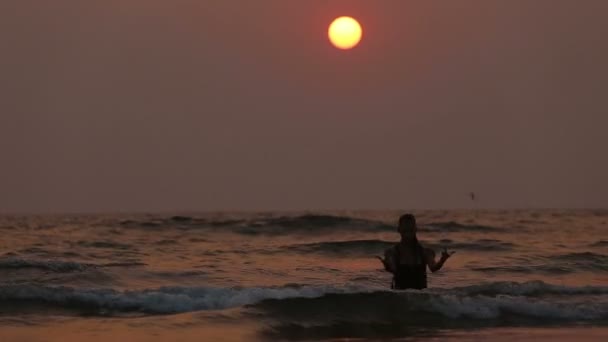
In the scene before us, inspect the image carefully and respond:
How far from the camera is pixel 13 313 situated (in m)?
15.0

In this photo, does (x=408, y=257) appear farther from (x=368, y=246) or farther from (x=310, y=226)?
(x=310, y=226)

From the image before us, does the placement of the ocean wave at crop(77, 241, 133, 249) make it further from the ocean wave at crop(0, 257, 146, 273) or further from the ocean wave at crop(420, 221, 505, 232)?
the ocean wave at crop(420, 221, 505, 232)

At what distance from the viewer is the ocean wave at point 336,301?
48.1ft

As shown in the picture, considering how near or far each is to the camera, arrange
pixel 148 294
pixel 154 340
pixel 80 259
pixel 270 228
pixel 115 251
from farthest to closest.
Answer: pixel 270 228 → pixel 115 251 → pixel 80 259 → pixel 148 294 → pixel 154 340

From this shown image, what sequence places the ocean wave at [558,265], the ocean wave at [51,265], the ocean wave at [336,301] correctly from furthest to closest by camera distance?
1. the ocean wave at [558,265]
2. the ocean wave at [51,265]
3. the ocean wave at [336,301]

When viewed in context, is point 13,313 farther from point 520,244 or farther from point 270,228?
point 270,228

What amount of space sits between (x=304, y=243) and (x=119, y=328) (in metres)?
18.4

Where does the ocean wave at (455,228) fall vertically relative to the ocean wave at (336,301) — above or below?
above

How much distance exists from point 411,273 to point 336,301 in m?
1.95

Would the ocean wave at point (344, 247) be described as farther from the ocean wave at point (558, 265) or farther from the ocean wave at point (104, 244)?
the ocean wave at point (558, 265)

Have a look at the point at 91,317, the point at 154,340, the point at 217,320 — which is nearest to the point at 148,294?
the point at 91,317

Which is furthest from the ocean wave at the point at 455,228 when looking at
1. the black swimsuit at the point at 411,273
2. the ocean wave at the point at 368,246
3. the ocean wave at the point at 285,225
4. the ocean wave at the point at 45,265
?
the black swimsuit at the point at 411,273

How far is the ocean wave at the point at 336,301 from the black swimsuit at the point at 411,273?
92 centimetres

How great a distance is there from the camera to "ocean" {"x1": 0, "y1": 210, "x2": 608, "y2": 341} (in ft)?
43.8
